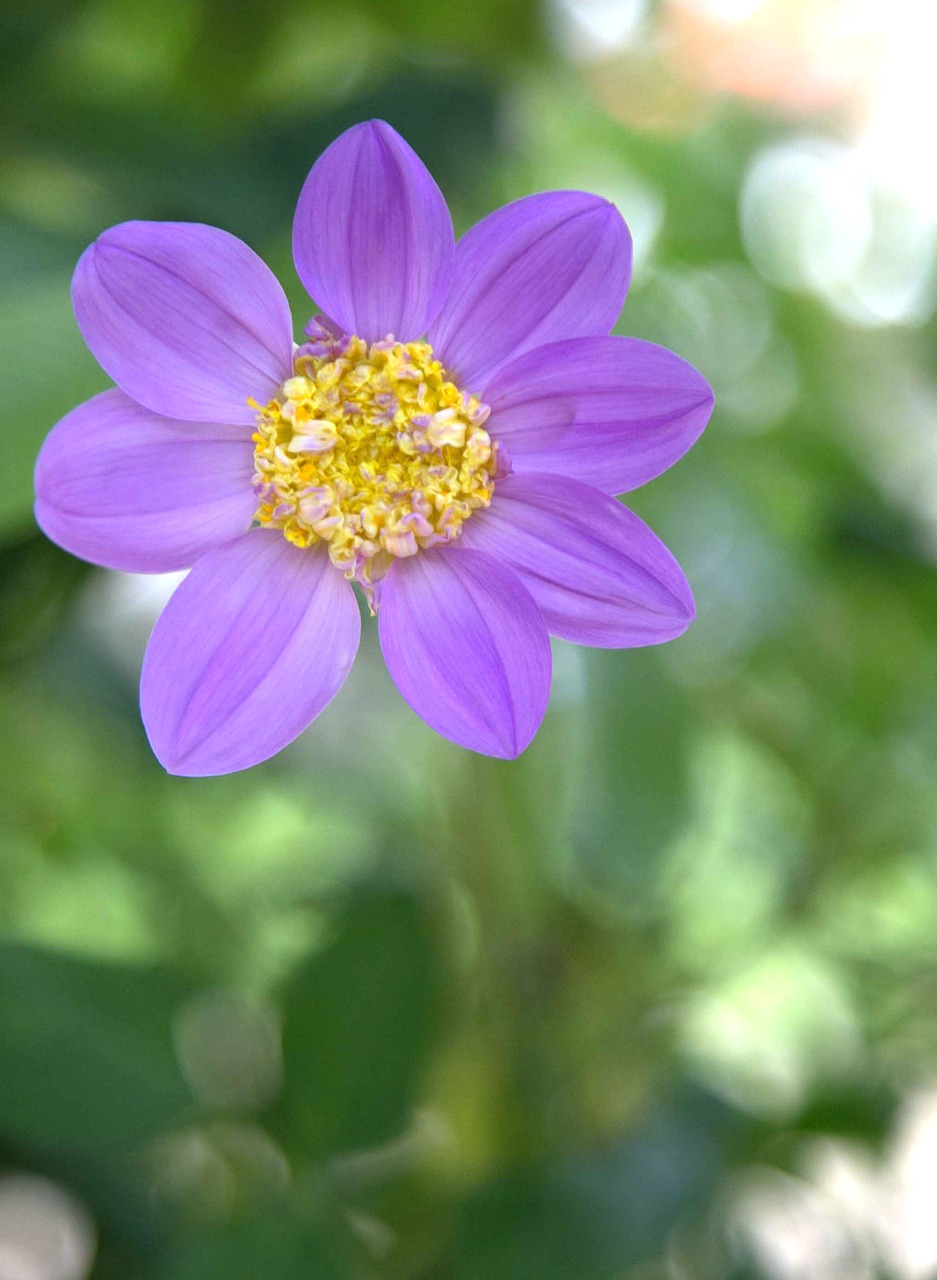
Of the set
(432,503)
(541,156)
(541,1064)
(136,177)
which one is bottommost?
(541,1064)

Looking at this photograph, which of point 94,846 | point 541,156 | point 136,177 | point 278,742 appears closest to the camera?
point 278,742

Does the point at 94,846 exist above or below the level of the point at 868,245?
below

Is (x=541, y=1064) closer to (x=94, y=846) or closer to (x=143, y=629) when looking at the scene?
(x=94, y=846)

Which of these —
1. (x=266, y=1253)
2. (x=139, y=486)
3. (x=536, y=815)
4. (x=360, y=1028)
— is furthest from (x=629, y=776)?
(x=139, y=486)

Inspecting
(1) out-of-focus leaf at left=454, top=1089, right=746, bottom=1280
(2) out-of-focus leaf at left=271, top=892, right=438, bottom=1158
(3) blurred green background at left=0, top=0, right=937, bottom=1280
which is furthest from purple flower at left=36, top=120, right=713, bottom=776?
(1) out-of-focus leaf at left=454, top=1089, right=746, bottom=1280

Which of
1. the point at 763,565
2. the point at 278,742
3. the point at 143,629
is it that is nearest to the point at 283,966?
the point at 143,629

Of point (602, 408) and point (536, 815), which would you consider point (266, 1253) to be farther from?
point (602, 408)

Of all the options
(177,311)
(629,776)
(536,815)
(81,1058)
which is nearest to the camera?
(177,311)
